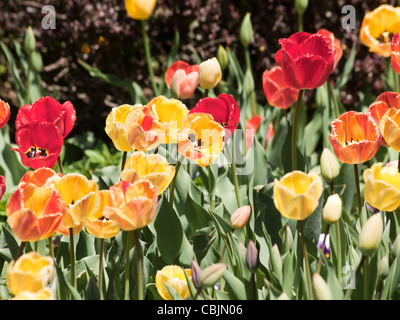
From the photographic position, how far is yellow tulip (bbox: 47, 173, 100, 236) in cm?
114

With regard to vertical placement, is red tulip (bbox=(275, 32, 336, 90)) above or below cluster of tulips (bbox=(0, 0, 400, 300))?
above

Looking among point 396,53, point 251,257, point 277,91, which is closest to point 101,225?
point 251,257

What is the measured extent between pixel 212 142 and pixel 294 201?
1.11 ft

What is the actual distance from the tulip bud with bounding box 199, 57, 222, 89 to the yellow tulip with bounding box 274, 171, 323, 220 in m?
0.61

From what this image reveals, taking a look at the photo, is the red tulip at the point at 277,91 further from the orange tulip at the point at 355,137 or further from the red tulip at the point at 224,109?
the orange tulip at the point at 355,137

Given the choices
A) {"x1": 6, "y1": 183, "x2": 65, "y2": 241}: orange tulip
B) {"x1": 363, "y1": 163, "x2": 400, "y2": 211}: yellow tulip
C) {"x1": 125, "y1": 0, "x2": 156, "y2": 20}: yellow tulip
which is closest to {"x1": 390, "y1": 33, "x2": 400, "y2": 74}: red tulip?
{"x1": 363, "y1": 163, "x2": 400, "y2": 211}: yellow tulip

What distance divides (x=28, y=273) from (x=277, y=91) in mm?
1331

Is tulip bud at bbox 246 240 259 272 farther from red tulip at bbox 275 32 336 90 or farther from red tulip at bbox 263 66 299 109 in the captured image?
red tulip at bbox 263 66 299 109

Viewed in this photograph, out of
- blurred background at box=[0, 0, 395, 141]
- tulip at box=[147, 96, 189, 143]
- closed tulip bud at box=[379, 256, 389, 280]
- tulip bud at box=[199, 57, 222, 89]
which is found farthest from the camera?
blurred background at box=[0, 0, 395, 141]

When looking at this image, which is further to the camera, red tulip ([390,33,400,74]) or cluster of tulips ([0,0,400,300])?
red tulip ([390,33,400,74])

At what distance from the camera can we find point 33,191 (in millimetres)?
1105

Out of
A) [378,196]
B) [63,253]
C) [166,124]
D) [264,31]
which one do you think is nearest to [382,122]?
[378,196]

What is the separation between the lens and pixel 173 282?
49.8 inches

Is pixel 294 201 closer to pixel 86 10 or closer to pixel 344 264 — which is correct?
pixel 344 264
